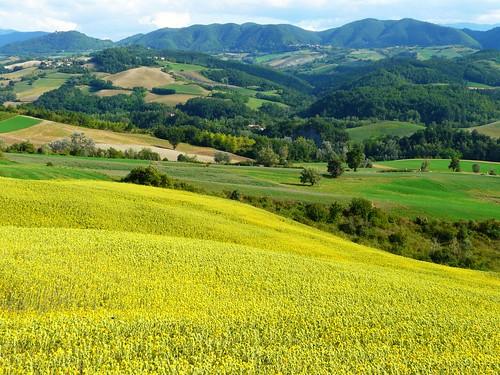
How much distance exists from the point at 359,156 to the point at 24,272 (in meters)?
122

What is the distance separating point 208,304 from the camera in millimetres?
27094

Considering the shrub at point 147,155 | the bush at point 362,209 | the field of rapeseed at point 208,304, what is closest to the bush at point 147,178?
the bush at point 362,209

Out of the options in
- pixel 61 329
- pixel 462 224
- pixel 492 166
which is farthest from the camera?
pixel 492 166

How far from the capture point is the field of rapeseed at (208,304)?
20312 millimetres

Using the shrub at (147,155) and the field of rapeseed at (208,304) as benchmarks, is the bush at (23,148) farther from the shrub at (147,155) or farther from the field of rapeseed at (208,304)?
the field of rapeseed at (208,304)

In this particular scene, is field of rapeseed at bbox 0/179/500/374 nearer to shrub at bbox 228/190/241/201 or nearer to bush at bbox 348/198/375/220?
bush at bbox 348/198/375/220

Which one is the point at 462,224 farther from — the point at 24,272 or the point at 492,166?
the point at 492,166

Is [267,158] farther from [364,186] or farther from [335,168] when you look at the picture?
[364,186]

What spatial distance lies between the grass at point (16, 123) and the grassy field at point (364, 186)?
178 ft

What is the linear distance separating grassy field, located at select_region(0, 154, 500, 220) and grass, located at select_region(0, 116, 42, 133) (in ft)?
178

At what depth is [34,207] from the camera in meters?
46.7

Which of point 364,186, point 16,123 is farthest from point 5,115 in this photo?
point 364,186

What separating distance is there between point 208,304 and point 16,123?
160 meters

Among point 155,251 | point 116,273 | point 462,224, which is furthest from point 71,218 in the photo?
point 462,224
